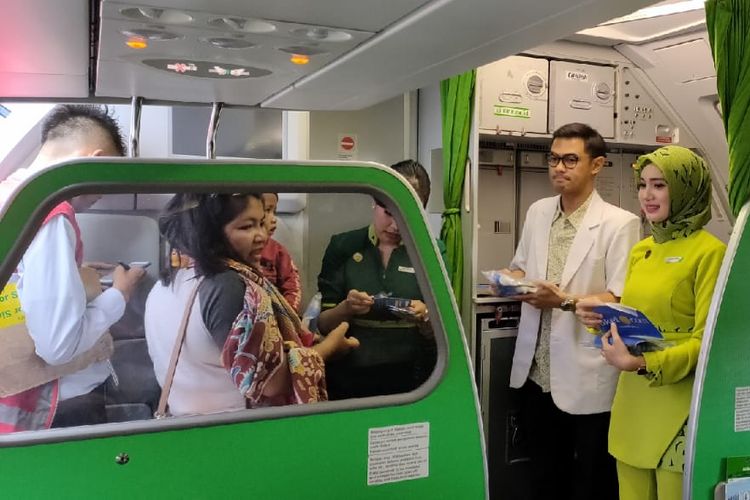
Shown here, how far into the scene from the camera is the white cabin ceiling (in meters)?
1.02

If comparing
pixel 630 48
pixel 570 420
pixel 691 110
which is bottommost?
pixel 570 420

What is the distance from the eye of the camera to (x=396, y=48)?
A: 126 cm

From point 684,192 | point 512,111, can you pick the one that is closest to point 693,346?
point 684,192

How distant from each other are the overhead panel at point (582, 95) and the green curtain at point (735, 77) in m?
1.83

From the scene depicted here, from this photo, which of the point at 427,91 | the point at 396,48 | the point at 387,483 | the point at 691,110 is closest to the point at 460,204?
the point at 427,91

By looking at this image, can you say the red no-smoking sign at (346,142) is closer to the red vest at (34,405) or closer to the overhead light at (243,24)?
the overhead light at (243,24)

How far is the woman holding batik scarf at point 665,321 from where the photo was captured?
223 centimetres

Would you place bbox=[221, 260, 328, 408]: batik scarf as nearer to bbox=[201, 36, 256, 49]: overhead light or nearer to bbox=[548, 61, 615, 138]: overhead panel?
bbox=[201, 36, 256, 49]: overhead light

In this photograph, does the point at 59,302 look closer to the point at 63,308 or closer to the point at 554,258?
the point at 63,308

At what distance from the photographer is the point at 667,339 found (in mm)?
2285

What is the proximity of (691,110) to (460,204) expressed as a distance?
183 cm

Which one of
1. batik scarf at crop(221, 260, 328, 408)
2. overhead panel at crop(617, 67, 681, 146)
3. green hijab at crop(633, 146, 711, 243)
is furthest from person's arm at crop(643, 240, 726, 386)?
overhead panel at crop(617, 67, 681, 146)

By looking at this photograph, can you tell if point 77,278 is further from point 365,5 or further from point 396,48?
point 396,48

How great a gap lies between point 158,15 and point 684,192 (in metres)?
1.95
